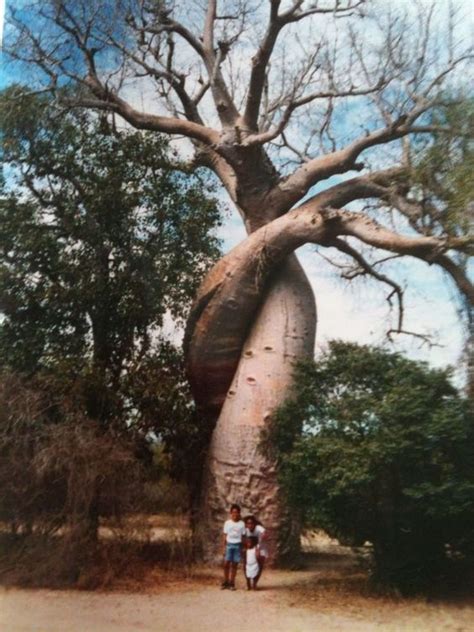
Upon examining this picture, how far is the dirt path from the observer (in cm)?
488

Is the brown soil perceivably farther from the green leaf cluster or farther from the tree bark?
the green leaf cluster

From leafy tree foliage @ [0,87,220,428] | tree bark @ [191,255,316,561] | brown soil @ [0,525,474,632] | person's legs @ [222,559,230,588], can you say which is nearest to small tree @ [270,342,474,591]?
brown soil @ [0,525,474,632]

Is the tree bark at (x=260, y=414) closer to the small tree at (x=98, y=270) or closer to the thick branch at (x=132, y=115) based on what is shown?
the small tree at (x=98, y=270)

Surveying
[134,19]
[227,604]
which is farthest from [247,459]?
[134,19]

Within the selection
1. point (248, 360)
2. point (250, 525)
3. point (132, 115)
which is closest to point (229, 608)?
point (250, 525)

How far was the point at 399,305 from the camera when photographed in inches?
231

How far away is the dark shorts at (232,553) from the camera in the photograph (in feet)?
18.1

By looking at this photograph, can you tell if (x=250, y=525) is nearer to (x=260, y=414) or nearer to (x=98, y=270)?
(x=260, y=414)

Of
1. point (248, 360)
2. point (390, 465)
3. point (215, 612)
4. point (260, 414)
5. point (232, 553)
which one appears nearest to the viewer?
point (215, 612)

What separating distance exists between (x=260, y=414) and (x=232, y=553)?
1.13m

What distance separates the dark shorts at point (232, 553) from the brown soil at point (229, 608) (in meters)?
0.14

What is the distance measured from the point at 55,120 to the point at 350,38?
235cm

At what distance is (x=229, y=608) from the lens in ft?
16.6

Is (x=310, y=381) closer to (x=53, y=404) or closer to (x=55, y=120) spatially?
(x=53, y=404)
